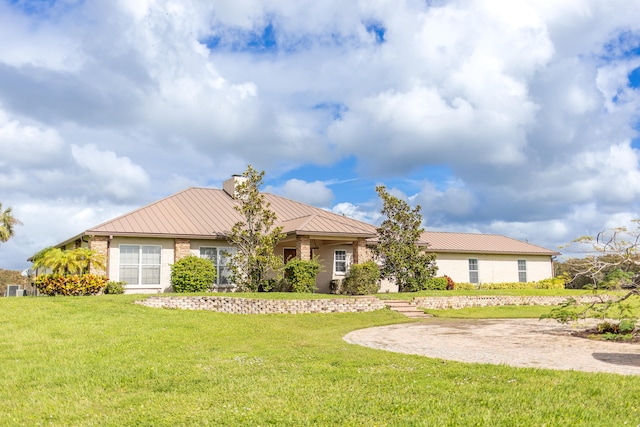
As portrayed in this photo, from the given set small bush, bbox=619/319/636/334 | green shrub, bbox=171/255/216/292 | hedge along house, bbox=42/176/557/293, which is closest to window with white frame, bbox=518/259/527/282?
hedge along house, bbox=42/176/557/293

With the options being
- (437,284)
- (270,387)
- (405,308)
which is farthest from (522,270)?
(270,387)

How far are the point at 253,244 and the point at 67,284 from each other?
25.0 feet

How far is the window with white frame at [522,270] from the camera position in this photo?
3604cm

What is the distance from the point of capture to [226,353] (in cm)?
1102

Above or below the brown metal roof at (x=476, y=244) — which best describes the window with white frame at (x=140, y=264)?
below

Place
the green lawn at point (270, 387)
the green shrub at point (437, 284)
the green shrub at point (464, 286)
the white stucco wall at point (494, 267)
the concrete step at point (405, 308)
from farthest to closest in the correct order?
the white stucco wall at point (494, 267), the green shrub at point (464, 286), the green shrub at point (437, 284), the concrete step at point (405, 308), the green lawn at point (270, 387)

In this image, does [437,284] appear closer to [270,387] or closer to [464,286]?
[464,286]

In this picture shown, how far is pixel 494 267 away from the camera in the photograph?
1379 inches

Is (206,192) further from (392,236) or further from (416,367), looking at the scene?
(416,367)

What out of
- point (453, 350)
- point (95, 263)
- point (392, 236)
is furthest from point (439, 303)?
point (95, 263)

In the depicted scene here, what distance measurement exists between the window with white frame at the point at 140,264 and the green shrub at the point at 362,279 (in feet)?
27.8

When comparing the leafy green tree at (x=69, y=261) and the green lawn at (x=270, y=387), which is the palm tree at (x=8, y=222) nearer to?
the leafy green tree at (x=69, y=261)

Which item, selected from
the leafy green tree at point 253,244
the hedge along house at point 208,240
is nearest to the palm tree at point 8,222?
the hedge along house at point 208,240

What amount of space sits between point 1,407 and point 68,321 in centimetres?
785
